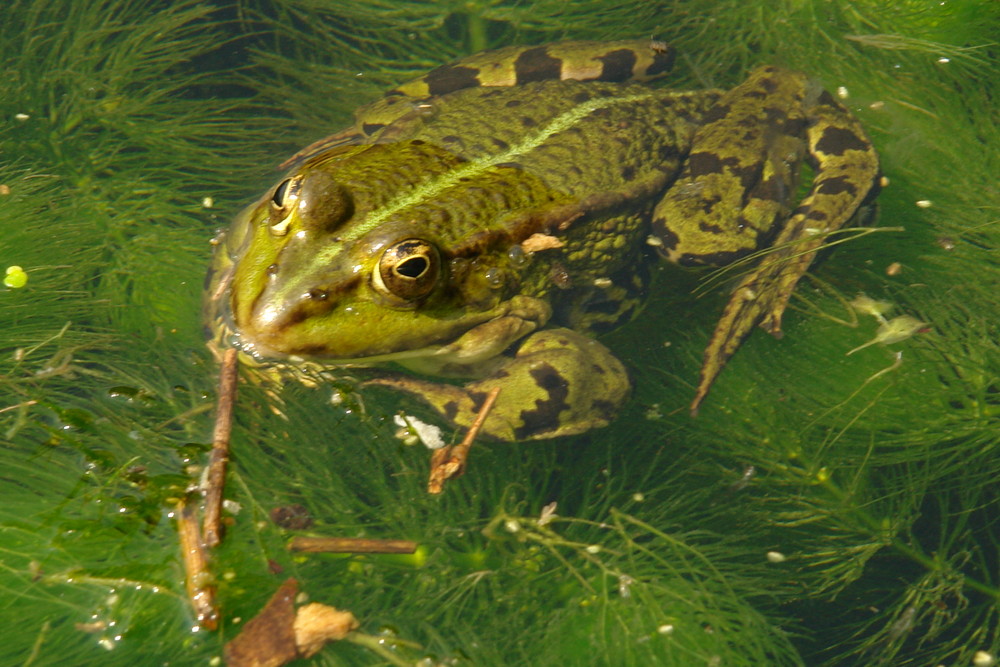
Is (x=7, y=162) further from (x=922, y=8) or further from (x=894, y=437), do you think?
(x=922, y=8)

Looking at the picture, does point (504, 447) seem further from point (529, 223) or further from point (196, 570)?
point (196, 570)

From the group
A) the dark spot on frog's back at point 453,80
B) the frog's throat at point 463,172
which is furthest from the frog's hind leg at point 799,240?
the dark spot on frog's back at point 453,80

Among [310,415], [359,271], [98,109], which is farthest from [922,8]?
[98,109]

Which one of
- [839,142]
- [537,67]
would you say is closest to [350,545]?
[537,67]

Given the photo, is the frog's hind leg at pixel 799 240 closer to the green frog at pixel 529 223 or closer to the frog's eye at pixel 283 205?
the green frog at pixel 529 223

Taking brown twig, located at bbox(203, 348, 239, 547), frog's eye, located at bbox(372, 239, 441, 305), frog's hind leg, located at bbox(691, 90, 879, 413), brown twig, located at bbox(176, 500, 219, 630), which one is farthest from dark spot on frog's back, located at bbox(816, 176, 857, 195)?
brown twig, located at bbox(176, 500, 219, 630)

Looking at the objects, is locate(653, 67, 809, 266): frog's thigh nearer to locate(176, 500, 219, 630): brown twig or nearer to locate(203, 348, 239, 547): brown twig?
locate(203, 348, 239, 547): brown twig
